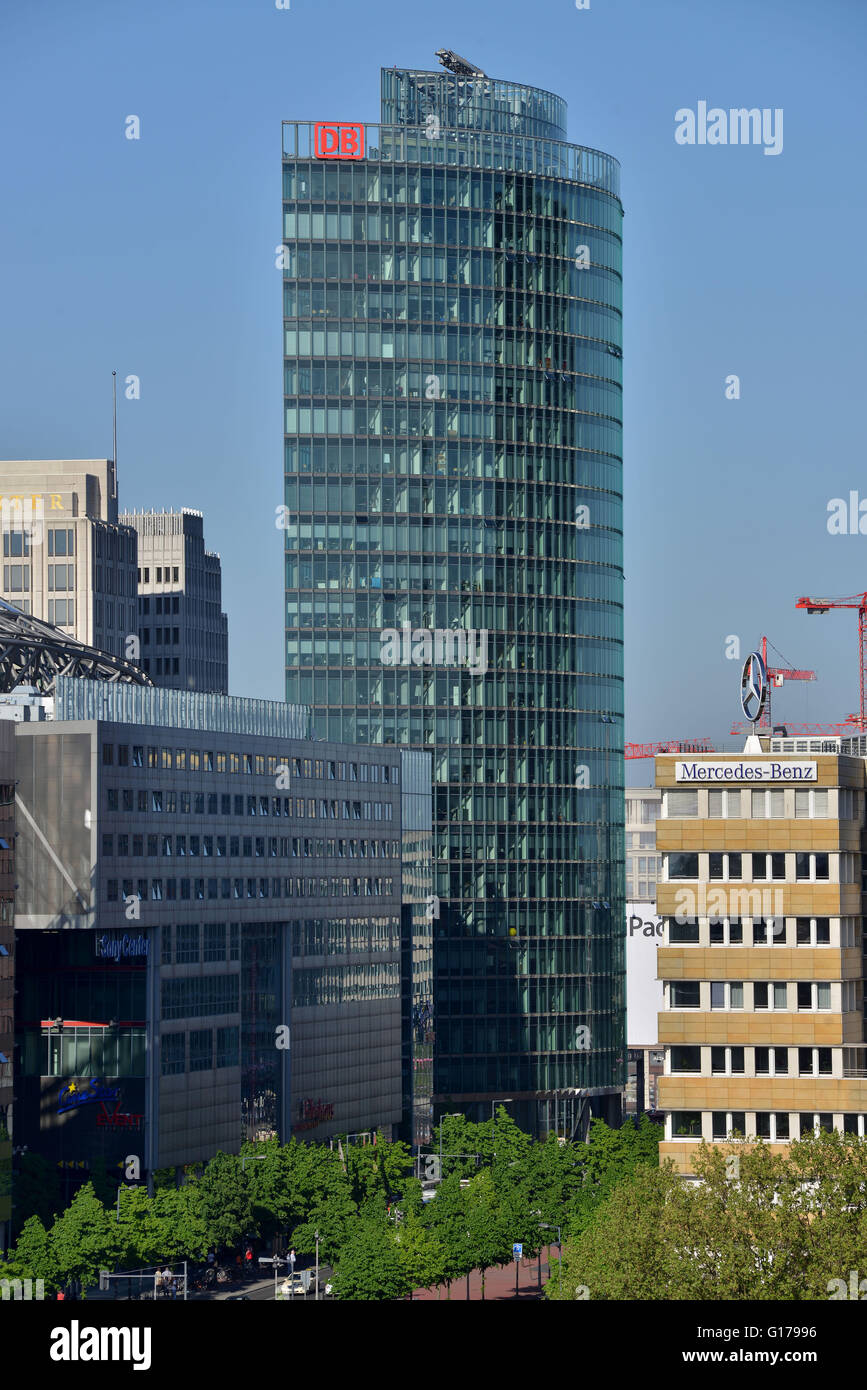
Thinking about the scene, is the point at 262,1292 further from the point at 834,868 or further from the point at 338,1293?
the point at 834,868

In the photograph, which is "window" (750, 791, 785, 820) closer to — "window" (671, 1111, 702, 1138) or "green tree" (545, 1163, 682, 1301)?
"window" (671, 1111, 702, 1138)

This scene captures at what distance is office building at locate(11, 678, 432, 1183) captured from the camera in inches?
5792

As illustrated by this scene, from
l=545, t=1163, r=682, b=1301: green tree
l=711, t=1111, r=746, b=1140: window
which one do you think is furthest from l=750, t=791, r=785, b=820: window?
l=545, t=1163, r=682, b=1301: green tree

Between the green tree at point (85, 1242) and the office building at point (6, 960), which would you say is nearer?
the green tree at point (85, 1242)

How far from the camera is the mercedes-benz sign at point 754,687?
414 ft

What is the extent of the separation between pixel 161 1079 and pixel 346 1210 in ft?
67.6

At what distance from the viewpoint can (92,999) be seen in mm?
150375

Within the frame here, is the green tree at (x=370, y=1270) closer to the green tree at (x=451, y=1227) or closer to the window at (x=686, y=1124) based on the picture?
the green tree at (x=451, y=1227)

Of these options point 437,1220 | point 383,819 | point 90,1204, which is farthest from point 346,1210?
point 383,819

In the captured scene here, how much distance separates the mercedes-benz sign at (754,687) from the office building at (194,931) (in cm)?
4643

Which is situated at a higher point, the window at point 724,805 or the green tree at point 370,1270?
the window at point 724,805

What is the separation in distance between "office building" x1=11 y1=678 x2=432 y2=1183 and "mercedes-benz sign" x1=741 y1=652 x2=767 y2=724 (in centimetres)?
4643

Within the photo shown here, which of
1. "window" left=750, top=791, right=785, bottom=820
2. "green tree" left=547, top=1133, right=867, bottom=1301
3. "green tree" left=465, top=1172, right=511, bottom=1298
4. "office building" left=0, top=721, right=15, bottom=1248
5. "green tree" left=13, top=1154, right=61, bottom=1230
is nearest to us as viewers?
"green tree" left=547, top=1133, right=867, bottom=1301

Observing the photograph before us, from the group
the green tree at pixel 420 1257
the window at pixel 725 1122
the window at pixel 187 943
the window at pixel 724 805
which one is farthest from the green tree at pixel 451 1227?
the window at pixel 724 805
